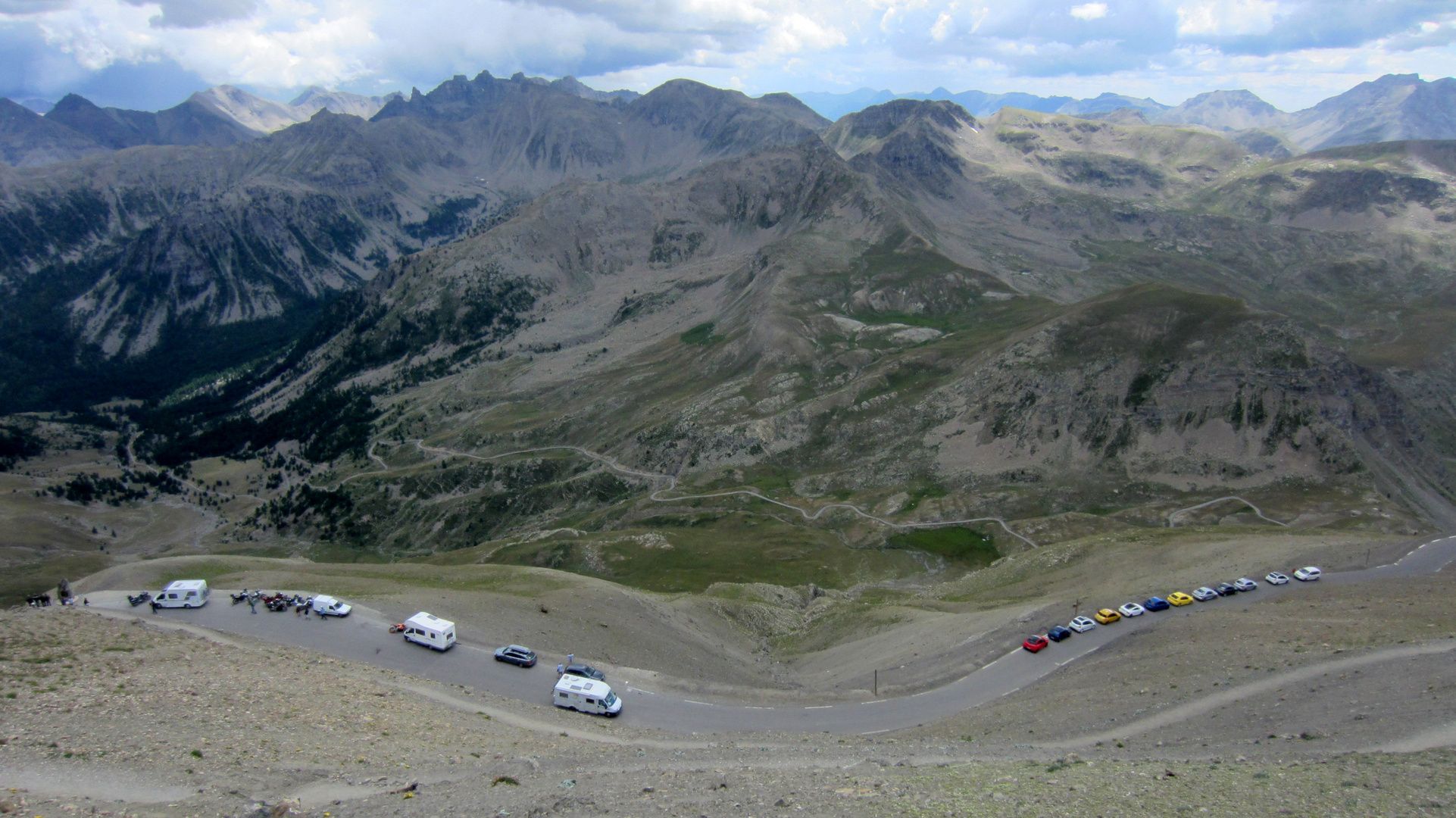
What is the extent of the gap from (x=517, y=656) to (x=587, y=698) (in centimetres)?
656

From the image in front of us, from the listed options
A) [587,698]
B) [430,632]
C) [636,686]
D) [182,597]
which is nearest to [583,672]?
[587,698]

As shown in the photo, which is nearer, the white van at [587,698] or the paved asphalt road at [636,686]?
the white van at [587,698]

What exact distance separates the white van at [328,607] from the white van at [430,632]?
530cm

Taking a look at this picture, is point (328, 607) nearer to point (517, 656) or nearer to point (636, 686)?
point (517, 656)

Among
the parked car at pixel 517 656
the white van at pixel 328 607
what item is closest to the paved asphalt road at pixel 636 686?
the parked car at pixel 517 656

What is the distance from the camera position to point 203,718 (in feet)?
97.6

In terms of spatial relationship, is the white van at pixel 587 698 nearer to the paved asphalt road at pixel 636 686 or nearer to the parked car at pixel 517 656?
the paved asphalt road at pixel 636 686

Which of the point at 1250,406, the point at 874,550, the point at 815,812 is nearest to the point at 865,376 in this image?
the point at 874,550

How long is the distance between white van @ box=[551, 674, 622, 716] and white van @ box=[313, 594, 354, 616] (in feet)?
56.7

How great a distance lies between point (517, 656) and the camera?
44.2 m

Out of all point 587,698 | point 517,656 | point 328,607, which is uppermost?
point 328,607

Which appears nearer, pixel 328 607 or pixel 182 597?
pixel 328 607

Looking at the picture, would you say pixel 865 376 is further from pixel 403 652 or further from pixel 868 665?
pixel 403 652

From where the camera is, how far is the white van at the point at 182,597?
4819 centimetres
